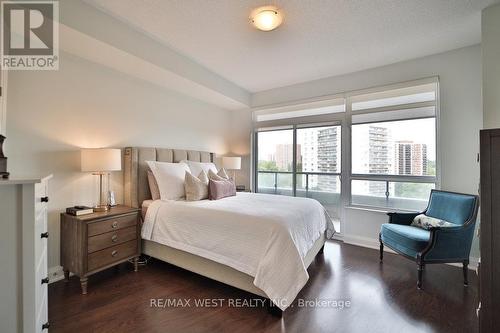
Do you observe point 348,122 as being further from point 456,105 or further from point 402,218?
point 402,218

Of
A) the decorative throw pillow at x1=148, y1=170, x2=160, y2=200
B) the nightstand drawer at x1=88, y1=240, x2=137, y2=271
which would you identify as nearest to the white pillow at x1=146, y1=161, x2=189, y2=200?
the decorative throw pillow at x1=148, y1=170, x2=160, y2=200

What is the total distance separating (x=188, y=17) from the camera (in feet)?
7.35

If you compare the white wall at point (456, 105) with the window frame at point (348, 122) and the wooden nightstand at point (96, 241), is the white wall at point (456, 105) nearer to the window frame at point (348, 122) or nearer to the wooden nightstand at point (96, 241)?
the window frame at point (348, 122)

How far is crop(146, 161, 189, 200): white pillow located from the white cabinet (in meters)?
1.63

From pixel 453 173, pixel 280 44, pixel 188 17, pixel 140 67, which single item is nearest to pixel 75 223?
pixel 140 67

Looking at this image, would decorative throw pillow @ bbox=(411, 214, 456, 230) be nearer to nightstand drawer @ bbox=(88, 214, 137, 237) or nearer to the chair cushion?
the chair cushion

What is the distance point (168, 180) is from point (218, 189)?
Result: 66 centimetres

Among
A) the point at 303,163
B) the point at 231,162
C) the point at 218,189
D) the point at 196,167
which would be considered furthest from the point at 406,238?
the point at 231,162

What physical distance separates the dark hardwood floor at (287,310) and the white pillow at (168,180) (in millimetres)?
884

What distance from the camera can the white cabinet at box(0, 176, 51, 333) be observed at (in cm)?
111

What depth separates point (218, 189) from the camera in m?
3.01

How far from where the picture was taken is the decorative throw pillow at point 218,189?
117 inches

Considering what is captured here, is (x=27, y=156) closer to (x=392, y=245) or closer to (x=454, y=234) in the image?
(x=392, y=245)

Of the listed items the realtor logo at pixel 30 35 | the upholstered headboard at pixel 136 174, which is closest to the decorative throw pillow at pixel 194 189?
the upholstered headboard at pixel 136 174
